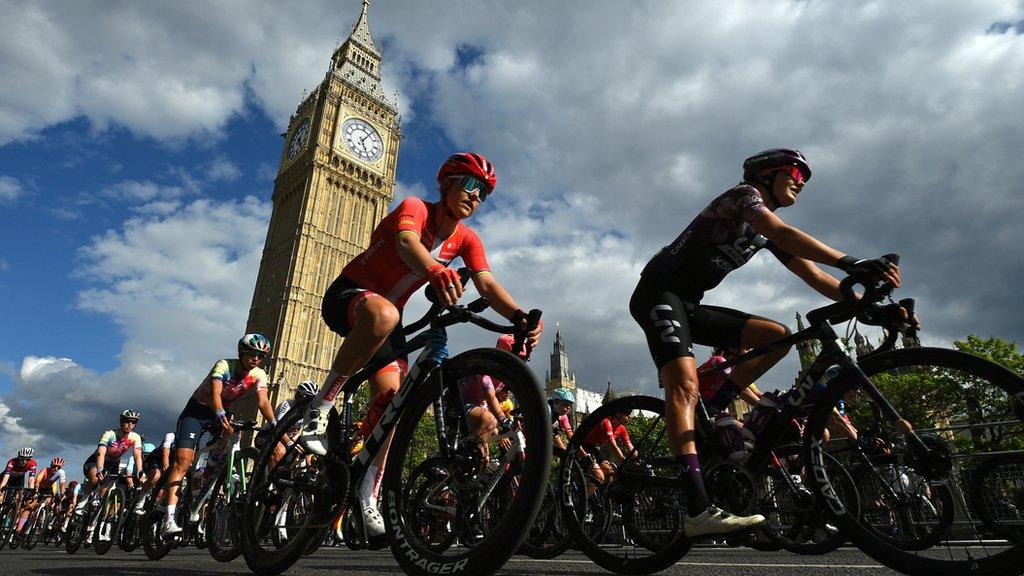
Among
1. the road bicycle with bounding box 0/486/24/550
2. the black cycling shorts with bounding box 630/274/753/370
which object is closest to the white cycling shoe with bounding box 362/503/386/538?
the black cycling shorts with bounding box 630/274/753/370

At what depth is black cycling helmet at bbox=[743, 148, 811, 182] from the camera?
3.15 m

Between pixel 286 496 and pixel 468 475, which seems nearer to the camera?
pixel 468 475

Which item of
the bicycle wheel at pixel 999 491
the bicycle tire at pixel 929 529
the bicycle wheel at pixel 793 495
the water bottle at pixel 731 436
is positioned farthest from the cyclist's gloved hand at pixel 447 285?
the bicycle wheel at pixel 999 491

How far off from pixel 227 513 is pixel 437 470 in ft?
9.68

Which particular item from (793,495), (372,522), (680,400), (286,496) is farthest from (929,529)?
(286,496)

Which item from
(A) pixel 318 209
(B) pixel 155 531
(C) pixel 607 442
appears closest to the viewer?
(C) pixel 607 442

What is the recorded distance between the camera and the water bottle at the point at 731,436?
2.75m

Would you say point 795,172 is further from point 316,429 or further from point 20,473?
point 20,473

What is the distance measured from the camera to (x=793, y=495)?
2906 millimetres

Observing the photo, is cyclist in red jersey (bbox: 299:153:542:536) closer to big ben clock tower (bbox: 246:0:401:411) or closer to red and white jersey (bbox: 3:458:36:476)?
A: red and white jersey (bbox: 3:458:36:476)

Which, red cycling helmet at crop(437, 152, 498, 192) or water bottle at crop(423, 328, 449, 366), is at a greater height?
red cycling helmet at crop(437, 152, 498, 192)

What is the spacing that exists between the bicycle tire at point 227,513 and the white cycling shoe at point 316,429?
84 centimetres

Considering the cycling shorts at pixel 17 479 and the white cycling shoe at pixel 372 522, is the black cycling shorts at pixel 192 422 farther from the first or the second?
the cycling shorts at pixel 17 479

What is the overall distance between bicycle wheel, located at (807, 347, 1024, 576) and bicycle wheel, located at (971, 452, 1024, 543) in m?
0.04
